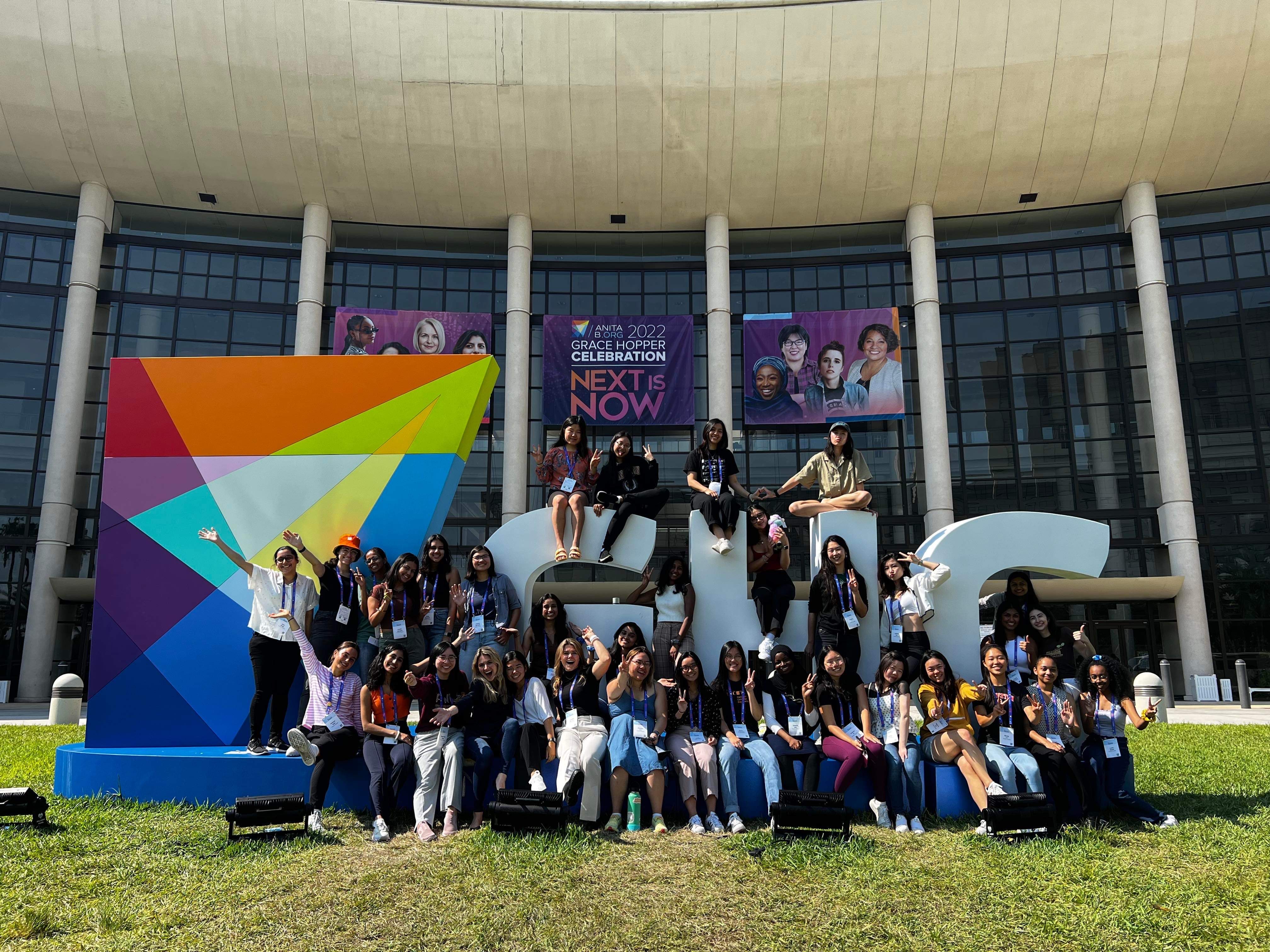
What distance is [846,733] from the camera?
699cm

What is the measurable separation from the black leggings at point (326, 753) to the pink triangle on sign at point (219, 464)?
116 inches

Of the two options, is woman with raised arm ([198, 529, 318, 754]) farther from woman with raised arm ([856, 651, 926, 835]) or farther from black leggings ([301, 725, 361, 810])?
woman with raised arm ([856, 651, 926, 835])

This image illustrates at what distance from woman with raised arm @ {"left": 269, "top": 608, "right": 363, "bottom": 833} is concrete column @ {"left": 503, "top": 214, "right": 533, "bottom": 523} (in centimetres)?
1582

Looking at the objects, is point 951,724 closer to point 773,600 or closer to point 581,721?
point 773,600

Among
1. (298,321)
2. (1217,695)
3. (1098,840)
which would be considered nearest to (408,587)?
(1098,840)

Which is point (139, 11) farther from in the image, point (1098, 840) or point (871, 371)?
point (1098, 840)

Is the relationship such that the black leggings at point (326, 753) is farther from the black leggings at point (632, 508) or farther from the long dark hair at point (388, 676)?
the black leggings at point (632, 508)

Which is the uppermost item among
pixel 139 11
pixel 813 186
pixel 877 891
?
pixel 139 11

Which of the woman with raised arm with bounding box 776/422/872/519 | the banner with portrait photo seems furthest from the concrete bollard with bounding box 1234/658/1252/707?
the woman with raised arm with bounding box 776/422/872/519

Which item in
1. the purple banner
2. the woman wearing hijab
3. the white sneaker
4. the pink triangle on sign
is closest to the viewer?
the white sneaker

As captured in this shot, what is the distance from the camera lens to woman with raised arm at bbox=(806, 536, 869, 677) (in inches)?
303

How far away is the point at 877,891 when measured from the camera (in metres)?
5.09

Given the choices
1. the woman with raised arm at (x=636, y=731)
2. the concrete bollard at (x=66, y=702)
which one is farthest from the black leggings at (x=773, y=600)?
the concrete bollard at (x=66, y=702)

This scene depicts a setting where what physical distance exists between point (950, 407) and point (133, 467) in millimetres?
21829
